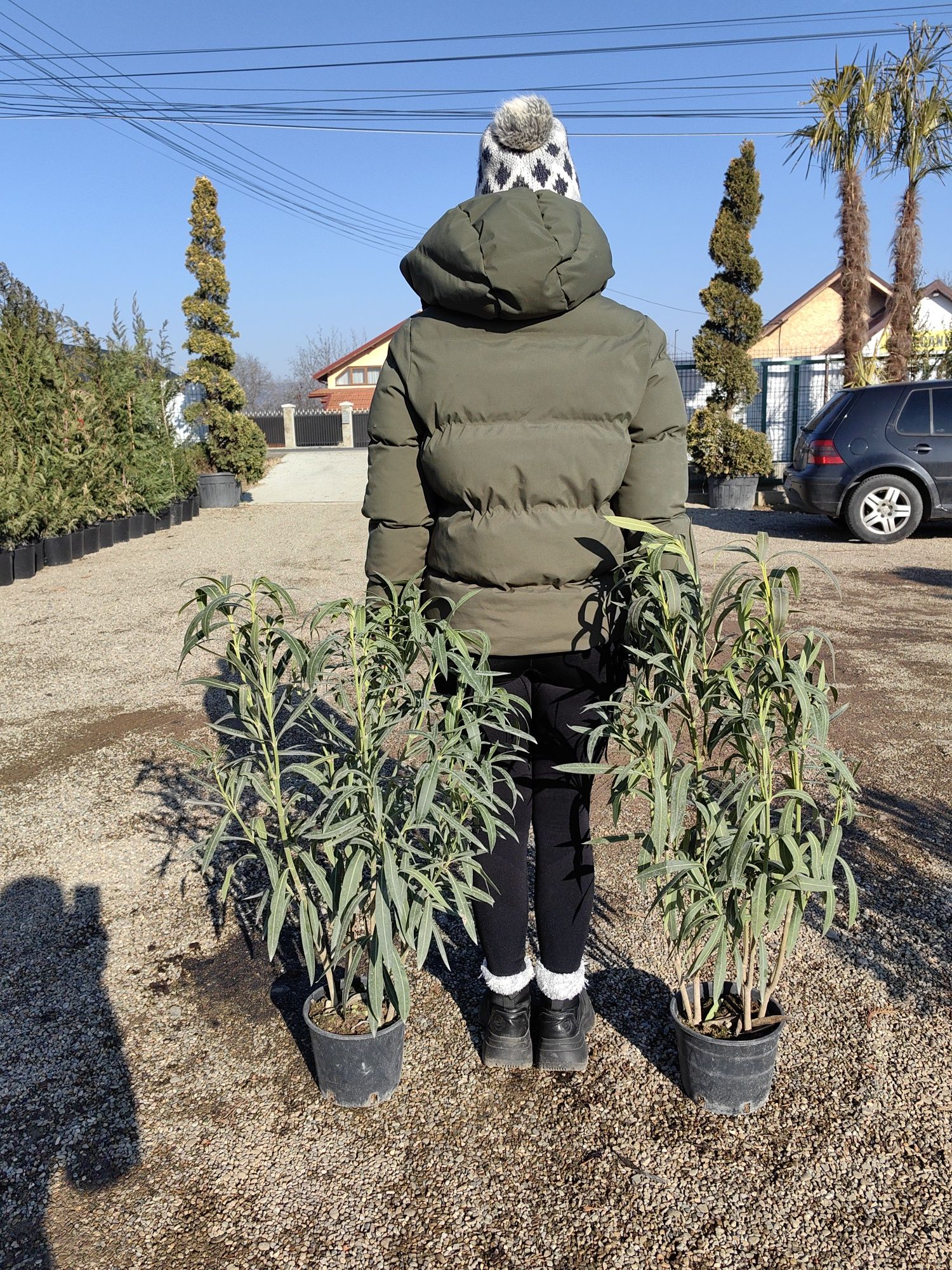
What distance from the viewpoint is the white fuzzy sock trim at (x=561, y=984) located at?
2205 mm

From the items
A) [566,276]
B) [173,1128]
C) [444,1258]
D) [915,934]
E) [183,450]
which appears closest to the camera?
[444,1258]

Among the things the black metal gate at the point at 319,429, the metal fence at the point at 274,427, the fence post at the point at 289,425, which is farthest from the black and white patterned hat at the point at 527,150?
the black metal gate at the point at 319,429

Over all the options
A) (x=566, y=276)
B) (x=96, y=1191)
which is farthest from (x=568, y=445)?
(x=96, y=1191)

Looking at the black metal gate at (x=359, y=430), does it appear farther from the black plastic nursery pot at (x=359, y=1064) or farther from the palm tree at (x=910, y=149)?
the black plastic nursery pot at (x=359, y=1064)

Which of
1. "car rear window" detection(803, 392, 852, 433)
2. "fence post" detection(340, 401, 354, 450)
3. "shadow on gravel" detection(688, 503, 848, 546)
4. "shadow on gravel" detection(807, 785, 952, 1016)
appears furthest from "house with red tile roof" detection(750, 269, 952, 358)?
"shadow on gravel" detection(807, 785, 952, 1016)

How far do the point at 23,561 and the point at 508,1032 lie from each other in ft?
28.2

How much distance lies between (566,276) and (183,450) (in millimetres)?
14004

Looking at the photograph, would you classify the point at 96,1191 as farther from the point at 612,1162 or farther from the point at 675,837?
the point at 675,837

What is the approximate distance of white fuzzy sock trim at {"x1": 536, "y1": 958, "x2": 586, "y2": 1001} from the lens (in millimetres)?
2205

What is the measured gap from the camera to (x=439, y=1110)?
211 centimetres

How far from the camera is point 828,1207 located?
71.4 inches

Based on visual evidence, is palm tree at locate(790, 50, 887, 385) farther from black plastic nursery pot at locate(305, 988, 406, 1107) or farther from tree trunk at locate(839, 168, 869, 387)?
black plastic nursery pot at locate(305, 988, 406, 1107)

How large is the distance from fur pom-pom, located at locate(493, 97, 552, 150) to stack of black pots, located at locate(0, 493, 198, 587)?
27.2 feet

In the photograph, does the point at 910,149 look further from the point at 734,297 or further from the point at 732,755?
the point at 732,755
